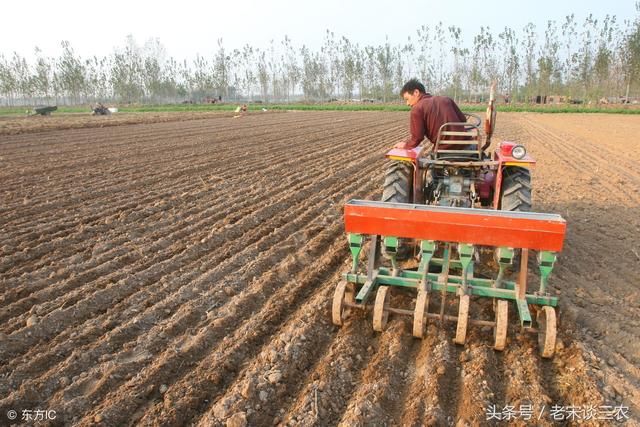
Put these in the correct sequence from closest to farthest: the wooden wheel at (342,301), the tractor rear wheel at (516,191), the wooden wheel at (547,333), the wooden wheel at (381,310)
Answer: the wooden wheel at (547,333), the wooden wheel at (381,310), the wooden wheel at (342,301), the tractor rear wheel at (516,191)

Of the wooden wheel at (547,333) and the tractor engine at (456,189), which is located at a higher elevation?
the tractor engine at (456,189)

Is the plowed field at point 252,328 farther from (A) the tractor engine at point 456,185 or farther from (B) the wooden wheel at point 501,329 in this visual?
(A) the tractor engine at point 456,185

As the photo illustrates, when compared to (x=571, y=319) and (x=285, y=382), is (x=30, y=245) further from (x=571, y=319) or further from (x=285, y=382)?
(x=571, y=319)

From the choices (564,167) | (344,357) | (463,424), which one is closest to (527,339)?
(463,424)

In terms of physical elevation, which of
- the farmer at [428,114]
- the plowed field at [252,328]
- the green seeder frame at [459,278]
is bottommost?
the plowed field at [252,328]

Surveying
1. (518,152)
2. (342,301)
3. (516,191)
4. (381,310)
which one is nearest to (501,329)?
(381,310)

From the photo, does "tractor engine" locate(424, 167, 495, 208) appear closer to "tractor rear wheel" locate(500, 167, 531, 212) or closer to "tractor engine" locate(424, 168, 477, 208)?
"tractor engine" locate(424, 168, 477, 208)

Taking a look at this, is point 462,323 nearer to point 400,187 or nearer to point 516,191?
point 400,187

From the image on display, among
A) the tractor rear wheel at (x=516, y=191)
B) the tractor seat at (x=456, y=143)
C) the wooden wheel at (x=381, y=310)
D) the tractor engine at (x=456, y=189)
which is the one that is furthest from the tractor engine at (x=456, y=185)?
the wooden wheel at (x=381, y=310)

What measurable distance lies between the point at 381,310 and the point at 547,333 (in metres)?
1.07

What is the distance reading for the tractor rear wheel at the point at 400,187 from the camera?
4.23 metres

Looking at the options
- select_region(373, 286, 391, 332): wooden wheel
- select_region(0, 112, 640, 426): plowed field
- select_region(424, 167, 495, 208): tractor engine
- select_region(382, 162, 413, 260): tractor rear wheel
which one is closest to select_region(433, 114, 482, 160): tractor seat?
select_region(424, 167, 495, 208): tractor engine

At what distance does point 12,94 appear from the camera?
215 ft

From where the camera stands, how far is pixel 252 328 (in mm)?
3379
